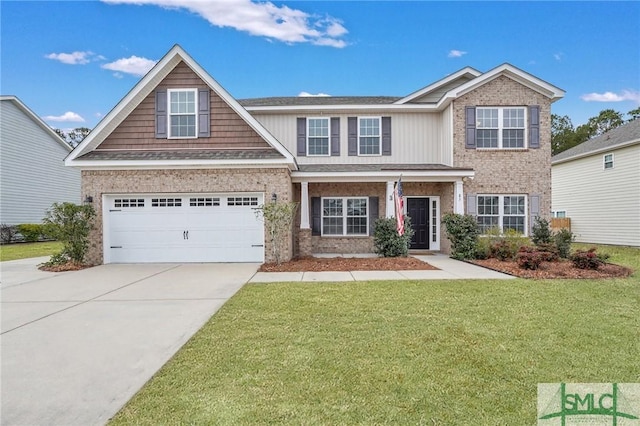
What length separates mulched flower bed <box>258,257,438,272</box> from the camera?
10.2 meters

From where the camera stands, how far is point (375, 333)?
4688mm

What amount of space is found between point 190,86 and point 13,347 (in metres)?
9.83

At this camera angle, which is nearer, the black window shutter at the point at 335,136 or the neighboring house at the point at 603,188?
the black window shutter at the point at 335,136

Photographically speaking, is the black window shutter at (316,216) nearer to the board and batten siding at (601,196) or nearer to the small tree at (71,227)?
the small tree at (71,227)

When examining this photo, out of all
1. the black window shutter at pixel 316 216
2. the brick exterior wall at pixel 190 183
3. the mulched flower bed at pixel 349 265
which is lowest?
the mulched flower bed at pixel 349 265

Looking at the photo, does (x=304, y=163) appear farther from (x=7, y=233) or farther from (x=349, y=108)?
(x=7, y=233)

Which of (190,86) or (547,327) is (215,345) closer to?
(547,327)

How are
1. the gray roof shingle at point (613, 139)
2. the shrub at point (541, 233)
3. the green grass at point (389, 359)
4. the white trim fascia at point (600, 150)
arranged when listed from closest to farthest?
the green grass at point (389, 359) < the shrub at point (541, 233) < the white trim fascia at point (600, 150) < the gray roof shingle at point (613, 139)

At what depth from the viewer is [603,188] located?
710 inches

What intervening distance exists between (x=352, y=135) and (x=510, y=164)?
634cm

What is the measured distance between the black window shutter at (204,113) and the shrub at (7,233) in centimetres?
1699

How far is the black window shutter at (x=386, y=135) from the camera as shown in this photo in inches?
584

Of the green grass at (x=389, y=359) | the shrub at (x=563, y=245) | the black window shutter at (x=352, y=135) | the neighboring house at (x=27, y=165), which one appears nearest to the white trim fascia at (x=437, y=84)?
the black window shutter at (x=352, y=135)

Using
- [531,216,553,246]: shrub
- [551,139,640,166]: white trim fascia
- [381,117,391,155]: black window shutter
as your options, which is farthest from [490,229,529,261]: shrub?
[551,139,640,166]: white trim fascia
